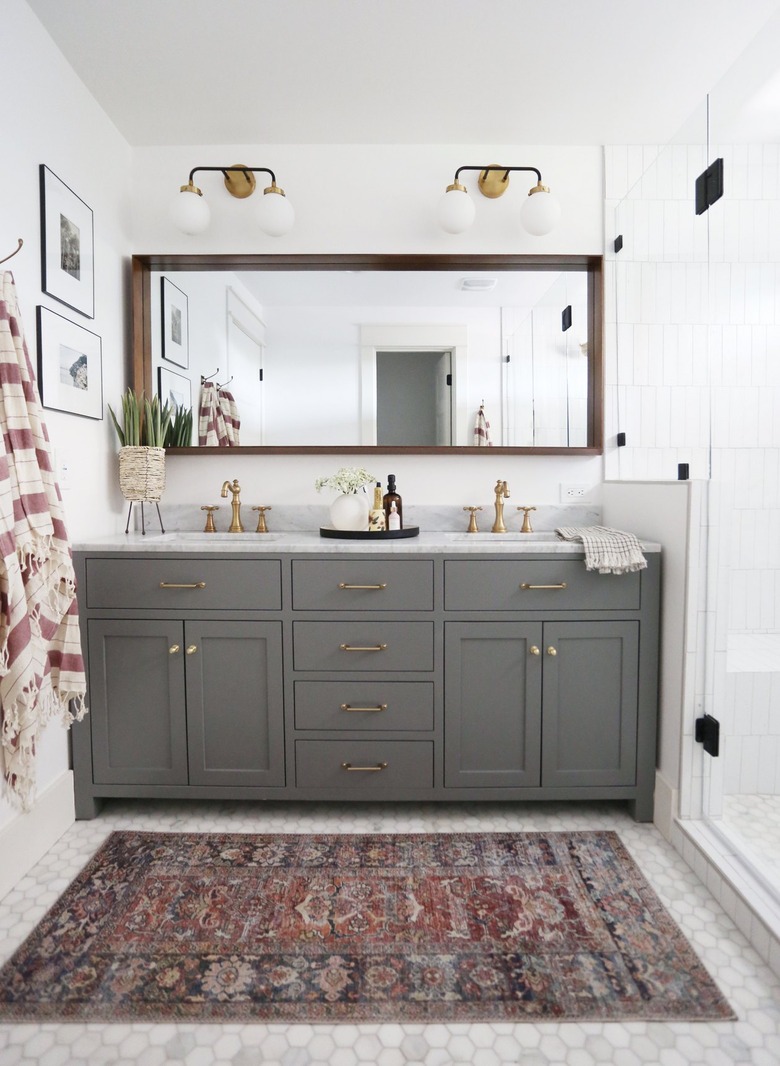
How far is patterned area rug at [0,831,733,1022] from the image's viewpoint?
1229mm

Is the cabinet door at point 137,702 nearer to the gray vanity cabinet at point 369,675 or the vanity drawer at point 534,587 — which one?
the gray vanity cabinet at point 369,675

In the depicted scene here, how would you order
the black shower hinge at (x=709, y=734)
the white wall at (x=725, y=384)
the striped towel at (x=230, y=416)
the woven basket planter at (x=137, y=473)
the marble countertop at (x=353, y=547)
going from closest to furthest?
the white wall at (x=725, y=384)
the black shower hinge at (x=709, y=734)
the marble countertop at (x=353, y=547)
the woven basket planter at (x=137, y=473)
the striped towel at (x=230, y=416)

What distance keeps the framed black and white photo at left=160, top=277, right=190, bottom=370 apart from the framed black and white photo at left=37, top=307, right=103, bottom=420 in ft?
0.95

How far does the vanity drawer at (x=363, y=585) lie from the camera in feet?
6.03

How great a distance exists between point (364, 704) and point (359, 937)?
0.64 m

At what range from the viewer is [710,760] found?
172 cm

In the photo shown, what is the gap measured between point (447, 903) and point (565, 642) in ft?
2.71

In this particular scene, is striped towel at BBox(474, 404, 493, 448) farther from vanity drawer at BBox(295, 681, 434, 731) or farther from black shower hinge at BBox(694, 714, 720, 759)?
black shower hinge at BBox(694, 714, 720, 759)

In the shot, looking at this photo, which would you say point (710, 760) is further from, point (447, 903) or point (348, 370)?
point (348, 370)

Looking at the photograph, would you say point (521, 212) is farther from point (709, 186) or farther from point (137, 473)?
point (137, 473)

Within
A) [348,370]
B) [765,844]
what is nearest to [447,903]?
[765,844]

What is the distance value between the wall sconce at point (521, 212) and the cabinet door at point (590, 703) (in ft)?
4.95

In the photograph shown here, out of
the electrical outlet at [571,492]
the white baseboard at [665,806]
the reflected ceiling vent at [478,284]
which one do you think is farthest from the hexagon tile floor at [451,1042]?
the reflected ceiling vent at [478,284]

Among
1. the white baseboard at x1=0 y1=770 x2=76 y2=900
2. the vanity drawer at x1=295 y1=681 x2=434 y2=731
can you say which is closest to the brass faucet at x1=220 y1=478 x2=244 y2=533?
the vanity drawer at x1=295 y1=681 x2=434 y2=731
